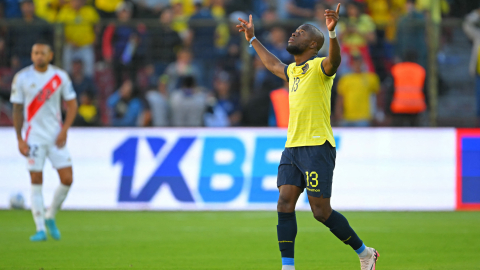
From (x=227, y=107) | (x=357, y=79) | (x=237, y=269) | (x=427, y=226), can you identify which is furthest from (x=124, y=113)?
(x=237, y=269)

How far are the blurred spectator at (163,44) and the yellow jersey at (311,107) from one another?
808cm

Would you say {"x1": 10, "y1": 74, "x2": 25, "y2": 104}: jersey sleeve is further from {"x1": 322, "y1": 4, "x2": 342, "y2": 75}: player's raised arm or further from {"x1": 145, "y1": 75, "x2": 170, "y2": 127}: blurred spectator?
{"x1": 145, "y1": 75, "x2": 170, "y2": 127}: blurred spectator

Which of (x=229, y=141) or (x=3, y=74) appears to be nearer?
(x=229, y=141)

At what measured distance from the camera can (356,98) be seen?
13.0m

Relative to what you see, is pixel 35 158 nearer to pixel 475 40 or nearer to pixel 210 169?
pixel 210 169

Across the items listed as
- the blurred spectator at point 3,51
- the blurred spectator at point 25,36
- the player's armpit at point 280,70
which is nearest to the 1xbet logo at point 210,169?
the blurred spectator at point 25,36

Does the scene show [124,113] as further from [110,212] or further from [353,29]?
[353,29]

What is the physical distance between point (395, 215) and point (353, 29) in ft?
13.2

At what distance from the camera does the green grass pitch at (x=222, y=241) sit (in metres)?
6.54

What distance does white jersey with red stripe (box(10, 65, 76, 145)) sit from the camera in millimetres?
8227

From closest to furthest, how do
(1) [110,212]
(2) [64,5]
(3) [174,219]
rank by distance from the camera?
(3) [174,219] < (1) [110,212] < (2) [64,5]

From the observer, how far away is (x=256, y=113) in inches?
509

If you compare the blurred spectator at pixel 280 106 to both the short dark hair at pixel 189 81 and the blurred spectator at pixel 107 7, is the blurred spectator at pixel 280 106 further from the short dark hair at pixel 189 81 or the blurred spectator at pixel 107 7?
the blurred spectator at pixel 107 7

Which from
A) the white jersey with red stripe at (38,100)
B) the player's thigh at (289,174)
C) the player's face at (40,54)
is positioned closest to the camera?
the player's thigh at (289,174)
